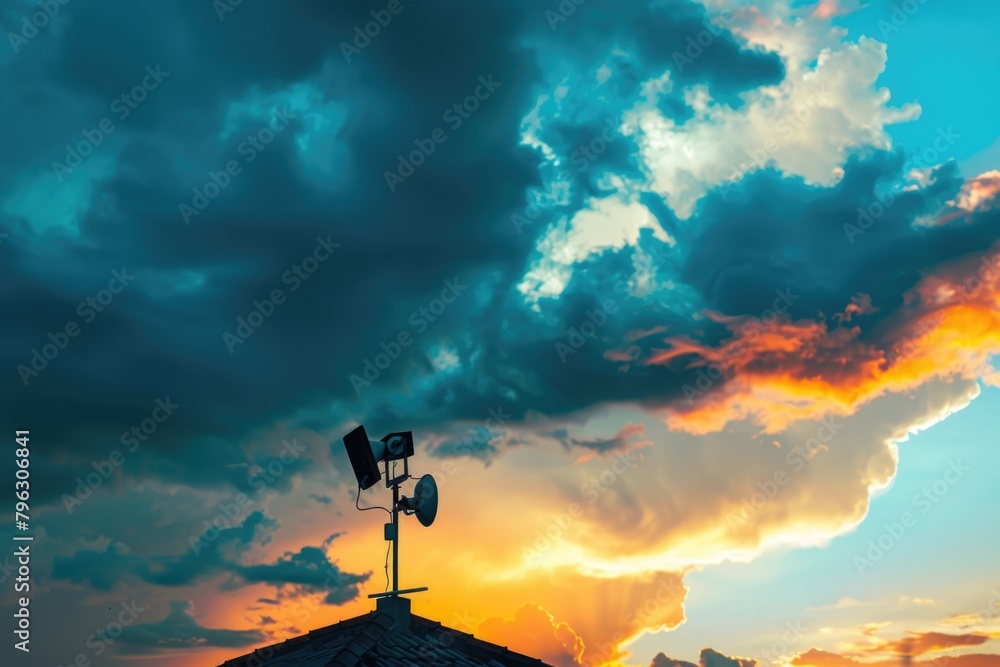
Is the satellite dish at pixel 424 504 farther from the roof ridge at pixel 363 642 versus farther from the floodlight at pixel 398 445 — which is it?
the roof ridge at pixel 363 642

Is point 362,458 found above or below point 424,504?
above

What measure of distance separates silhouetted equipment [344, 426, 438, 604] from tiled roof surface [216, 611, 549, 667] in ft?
8.88

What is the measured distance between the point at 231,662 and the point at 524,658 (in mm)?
8956

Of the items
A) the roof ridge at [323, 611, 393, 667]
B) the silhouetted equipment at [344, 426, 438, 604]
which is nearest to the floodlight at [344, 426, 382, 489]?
the silhouetted equipment at [344, 426, 438, 604]

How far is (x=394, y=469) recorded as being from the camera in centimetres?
2564

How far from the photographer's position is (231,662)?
26266mm

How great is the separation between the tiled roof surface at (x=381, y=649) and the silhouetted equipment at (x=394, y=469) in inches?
107

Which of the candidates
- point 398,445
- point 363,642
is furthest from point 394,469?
point 363,642

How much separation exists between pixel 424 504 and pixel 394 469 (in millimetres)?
1487

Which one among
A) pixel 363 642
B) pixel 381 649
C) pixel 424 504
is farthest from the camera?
pixel 424 504

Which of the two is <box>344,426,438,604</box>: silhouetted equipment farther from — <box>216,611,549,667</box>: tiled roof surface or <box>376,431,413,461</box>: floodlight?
<box>216,611,549,667</box>: tiled roof surface

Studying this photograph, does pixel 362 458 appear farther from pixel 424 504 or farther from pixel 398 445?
pixel 424 504

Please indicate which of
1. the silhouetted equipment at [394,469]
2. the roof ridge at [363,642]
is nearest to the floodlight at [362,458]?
the silhouetted equipment at [394,469]

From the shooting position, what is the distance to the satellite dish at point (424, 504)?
24938mm
